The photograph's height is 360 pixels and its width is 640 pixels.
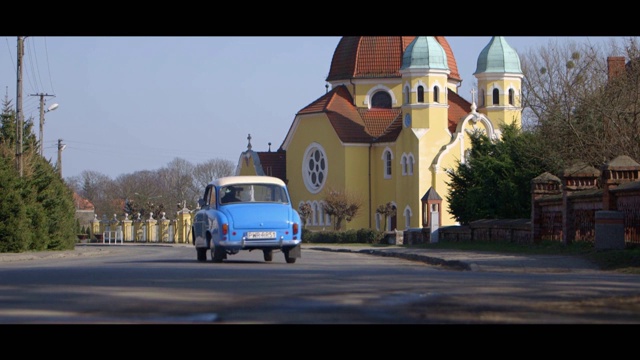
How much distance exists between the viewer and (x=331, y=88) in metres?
90.3

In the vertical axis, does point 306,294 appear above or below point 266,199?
below

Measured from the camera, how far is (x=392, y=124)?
8425cm

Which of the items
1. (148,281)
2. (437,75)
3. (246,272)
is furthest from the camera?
(437,75)

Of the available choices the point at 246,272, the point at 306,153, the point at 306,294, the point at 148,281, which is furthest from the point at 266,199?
the point at 306,153

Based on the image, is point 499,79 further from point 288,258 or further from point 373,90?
point 288,258

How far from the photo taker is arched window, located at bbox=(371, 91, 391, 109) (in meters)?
87.2

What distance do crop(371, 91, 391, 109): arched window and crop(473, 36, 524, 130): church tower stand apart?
7.99 metres

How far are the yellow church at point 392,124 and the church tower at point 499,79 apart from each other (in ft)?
0.25

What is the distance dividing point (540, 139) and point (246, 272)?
1028 inches

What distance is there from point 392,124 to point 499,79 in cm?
900

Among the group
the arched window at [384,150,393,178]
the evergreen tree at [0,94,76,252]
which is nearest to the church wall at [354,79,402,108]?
the arched window at [384,150,393,178]

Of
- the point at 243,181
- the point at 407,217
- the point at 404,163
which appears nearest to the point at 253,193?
the point at 243,181

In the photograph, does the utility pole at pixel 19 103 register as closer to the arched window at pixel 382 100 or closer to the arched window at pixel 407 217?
the arched window at pixel 407 217
